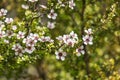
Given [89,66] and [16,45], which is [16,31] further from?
[89,66]

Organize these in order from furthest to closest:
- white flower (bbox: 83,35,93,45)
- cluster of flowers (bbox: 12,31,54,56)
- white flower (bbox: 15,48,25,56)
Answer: white flower (bbox: 83,35,93,45)
white flower (bbox: 15,48,25,56)
cluster of flowers (bbox: 12,31,54,56)

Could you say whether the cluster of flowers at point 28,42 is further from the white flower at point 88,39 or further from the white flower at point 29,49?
the white flower at point 88,39

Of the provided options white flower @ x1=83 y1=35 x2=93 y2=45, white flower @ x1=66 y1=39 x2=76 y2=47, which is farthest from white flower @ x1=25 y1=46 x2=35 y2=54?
white flower @ x1=83 y1=35 x2=93 y2=45

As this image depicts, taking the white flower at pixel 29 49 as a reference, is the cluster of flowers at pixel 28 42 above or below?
above

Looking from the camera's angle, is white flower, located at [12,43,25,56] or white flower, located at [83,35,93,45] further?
white flower, located at [83,35,93,45]

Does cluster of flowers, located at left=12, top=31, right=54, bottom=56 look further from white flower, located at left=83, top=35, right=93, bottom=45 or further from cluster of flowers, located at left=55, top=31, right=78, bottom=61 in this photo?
white flower, located at left=83, top=35, right=93, bottom=45

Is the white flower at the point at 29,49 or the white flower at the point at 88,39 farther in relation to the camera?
the white flower at the point at 88,39

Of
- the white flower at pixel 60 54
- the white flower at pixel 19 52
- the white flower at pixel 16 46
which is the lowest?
the white flower at pixel 60 54

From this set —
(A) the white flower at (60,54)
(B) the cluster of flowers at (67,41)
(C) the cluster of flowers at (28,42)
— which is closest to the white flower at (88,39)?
(B) the cluster of flowers at (67,41)

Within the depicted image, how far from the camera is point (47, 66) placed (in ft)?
37.2

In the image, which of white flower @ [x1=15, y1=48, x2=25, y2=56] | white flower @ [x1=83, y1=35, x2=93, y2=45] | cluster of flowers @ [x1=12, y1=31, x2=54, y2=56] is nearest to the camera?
cluster of flowers @ [x1=12, y1=31, x2=54, y2=56]

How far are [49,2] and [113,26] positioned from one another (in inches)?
81.6

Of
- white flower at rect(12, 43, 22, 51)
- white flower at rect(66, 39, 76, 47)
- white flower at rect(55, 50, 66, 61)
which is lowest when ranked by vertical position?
white flower at rect(66, 39, 76, 47)

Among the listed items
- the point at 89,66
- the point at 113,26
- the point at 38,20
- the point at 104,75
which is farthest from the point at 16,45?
the point at 89,66
